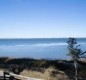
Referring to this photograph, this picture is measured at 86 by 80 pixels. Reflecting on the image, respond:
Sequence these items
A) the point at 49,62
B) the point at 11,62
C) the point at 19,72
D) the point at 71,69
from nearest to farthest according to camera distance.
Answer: the point at 19,72
the point at 71,69
the point at 49,62
the point at 11,62

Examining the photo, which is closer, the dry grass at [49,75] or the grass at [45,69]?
the dry grass at [49,75]

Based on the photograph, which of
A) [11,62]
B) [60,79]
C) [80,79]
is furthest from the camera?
[11,62]

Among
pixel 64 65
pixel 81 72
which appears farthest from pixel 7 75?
pixel 64 65

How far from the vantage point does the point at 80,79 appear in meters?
27.8

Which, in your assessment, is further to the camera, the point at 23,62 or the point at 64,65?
the point at 23,62

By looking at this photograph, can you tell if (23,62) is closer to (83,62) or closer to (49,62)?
(49,62)

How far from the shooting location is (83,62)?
39.4 m

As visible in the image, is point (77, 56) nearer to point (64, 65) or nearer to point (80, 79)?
point (80, 79)

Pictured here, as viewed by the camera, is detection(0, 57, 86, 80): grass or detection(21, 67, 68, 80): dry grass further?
detection(0, 57, 86, 80): grass

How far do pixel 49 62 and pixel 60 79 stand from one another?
473 inches

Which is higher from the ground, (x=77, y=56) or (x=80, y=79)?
(x=77, y=56)

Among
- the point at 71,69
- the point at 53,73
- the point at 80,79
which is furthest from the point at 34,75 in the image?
the point at 71,69

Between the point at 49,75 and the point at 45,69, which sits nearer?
the point at 49,75

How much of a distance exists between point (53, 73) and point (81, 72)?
197 inches
